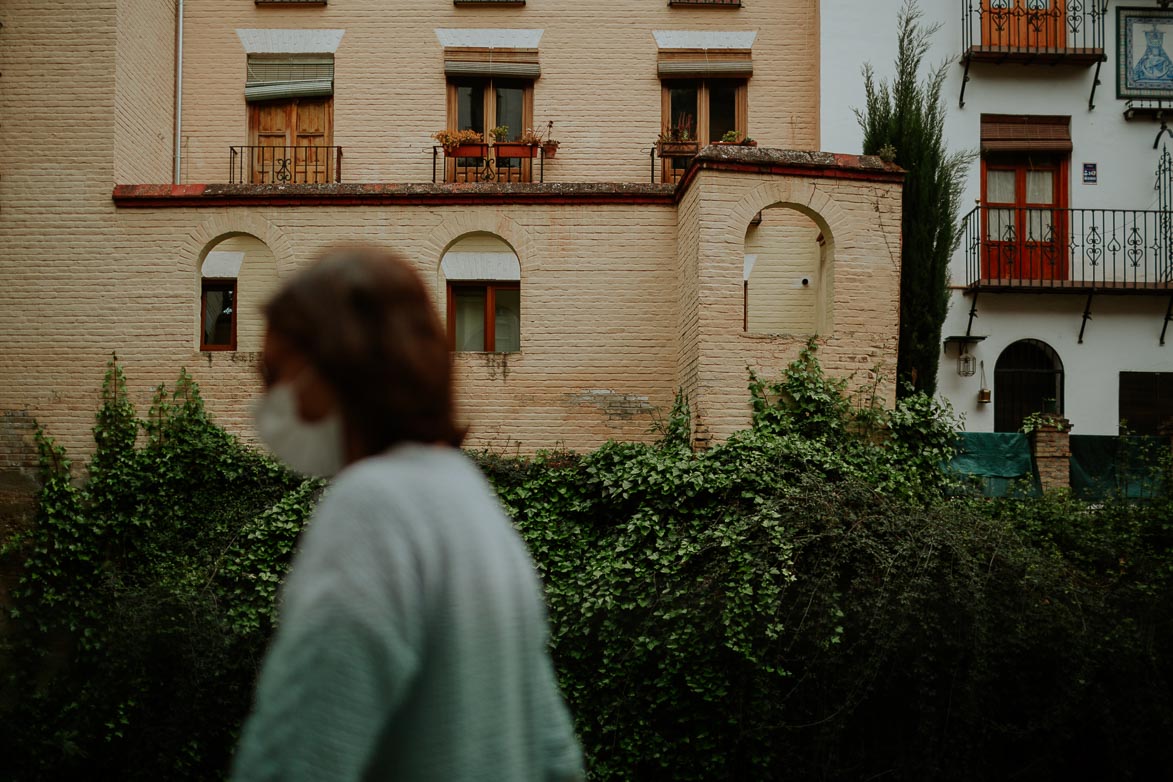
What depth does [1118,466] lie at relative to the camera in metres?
12.9

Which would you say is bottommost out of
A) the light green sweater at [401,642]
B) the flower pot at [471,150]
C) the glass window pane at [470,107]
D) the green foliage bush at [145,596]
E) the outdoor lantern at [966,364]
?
the green foliage bush at [145,596]

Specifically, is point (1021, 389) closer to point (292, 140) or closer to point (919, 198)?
point (919, 198)

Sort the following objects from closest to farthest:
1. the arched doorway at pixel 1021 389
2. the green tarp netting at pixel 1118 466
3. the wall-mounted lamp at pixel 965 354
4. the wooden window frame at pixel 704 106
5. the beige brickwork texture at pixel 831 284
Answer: the beige brickwork texture at pixel 831 284
the green tarp netting at pixel 1118 466
the wall-mounted lamp at pixel 965 354
the arched doorway at pixel 1021 389
the wooden window frame at pixel 704 106

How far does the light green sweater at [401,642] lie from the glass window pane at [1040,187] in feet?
55.2

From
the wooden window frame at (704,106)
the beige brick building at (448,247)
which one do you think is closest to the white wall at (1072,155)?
the beige brick building at (448,247)

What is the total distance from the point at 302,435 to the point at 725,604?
8612 millimetres

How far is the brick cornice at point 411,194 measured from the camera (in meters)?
13.1

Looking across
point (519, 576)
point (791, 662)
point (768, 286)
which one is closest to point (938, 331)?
point (768, 286)

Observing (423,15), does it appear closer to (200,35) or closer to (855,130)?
(200,35)

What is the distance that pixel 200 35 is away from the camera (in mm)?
16297

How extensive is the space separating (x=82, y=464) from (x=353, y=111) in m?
6.69

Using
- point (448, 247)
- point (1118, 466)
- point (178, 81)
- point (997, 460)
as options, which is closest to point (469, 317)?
point (448, 247)

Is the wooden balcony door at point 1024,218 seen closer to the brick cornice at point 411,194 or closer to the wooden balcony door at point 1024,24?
the wooden balcony door at point 1024,24

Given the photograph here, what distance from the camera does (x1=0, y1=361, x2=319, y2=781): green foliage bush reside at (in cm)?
1064
